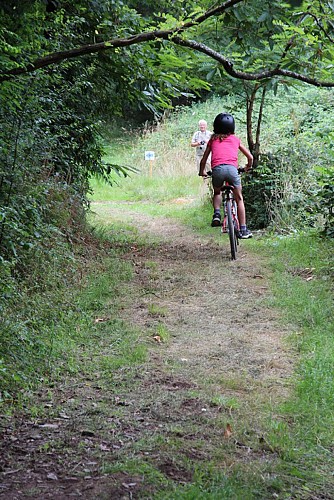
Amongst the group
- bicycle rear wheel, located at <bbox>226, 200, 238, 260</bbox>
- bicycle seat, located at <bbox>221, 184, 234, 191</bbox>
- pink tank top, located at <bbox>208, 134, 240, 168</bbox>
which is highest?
pink tank top, located at <bbox>208, 134, 240, 168</bbox>

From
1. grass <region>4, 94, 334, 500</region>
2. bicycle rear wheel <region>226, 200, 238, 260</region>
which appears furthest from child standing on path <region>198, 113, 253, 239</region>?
grass <region>4, 94, 334, 500</region>

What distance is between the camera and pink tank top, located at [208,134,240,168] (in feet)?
31.2

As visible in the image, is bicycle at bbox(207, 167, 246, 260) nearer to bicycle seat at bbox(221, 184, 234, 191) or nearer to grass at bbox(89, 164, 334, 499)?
bicycle seat at bbox(221, 184, 234, 191)

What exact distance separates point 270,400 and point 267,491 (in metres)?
1.25

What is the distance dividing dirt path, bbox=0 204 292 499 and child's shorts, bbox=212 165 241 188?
2306mm

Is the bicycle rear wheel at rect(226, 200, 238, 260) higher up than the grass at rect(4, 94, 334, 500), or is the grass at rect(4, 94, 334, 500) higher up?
the bicycle rear wheel at rect(226, 200, 238, 260)

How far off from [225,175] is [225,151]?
1.16 ft

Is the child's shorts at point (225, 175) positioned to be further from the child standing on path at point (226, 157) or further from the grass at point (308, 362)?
the grass at point (308, 362)

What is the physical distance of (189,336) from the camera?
20.2 ft

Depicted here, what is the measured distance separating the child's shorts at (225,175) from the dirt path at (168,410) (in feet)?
7.57

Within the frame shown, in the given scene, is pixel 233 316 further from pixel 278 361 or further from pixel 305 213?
pixel 305 213

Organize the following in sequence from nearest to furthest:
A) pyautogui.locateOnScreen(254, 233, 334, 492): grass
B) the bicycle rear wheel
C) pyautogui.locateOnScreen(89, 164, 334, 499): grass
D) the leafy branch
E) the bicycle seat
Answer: pyautogui.locateOnScreen(89, 164, 334, 499): grass < pyautogui.locateOnScreen(254, 233, 334, 492): grass < the leafy branch < the bicycle rear wheel < the bicycle seat

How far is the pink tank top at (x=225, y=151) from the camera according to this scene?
9.51 meters

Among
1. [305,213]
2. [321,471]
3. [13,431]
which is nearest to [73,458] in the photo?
[13,431]
